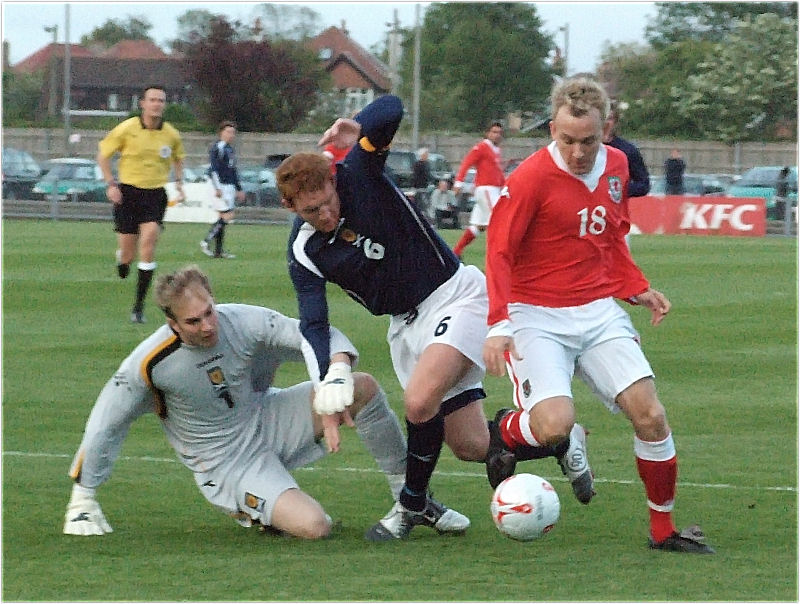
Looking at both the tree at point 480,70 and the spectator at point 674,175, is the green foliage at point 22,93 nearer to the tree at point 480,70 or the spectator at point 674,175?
the tree at point 480,70

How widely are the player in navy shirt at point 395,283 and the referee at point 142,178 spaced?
7735 millimetres

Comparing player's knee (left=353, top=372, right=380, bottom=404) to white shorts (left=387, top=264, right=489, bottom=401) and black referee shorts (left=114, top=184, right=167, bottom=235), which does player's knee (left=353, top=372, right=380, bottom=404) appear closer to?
white shorts (left=387, top=264, right=489, bottom=401)

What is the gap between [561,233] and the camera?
252 inches

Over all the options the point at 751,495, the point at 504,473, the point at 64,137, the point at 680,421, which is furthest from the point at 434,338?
the point at 64,137

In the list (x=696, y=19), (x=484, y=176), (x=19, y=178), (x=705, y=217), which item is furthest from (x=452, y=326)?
(x=696, y=19)

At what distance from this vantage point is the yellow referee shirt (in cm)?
1462

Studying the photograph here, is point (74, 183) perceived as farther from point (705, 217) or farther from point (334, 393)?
Result: point (334, 393)

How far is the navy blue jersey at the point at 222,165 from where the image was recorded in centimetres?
2358

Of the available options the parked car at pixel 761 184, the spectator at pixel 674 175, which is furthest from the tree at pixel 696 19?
the spectator at pixel 674 175

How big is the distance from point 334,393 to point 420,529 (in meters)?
0.95

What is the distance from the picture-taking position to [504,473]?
666 centimetres

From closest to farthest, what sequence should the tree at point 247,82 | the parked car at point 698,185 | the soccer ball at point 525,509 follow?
the soccer ball at point 525,509 → the parked car at point 698,185 → the tree at point 247,82

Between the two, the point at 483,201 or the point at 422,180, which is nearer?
the point at 483,201

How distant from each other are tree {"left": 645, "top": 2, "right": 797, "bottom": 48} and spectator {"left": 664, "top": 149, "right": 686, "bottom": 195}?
135ft
